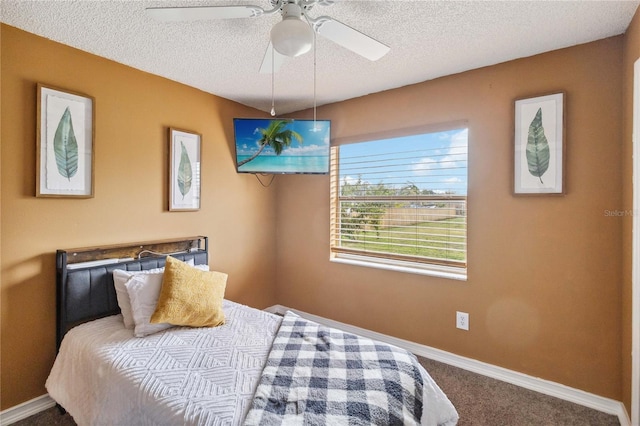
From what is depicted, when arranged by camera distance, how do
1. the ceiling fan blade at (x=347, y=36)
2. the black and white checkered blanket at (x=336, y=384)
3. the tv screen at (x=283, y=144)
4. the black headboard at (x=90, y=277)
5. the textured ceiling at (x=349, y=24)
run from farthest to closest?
the tv screen at (x=283, y=144)
the black headboard at (x=90, y=277)
the textured ceiling at (x=349, y=24)
the ceiling fan blade at (x=347, y=36)
the black and white checkered blanket at (x=336, y=384)

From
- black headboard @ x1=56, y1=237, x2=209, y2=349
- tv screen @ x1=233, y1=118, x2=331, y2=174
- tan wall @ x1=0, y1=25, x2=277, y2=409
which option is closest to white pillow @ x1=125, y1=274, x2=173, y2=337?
black headboard @ x1=56, y1=237, x2=209, y2=349

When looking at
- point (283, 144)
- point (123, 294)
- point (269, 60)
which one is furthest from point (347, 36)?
point (123, 294)

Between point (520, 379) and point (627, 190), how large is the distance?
146cm

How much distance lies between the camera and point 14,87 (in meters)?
1.94

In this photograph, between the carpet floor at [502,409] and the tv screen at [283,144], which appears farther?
the tv screen at [283,144]

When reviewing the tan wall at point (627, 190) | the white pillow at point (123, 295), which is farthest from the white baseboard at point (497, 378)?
the white pillow at point (123, 295)

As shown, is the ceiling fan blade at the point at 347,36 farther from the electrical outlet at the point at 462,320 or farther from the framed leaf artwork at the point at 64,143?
the electrical outlet at the point at 462,320

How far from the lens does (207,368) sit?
5.17 feet

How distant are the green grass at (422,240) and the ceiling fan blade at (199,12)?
7.02 feet

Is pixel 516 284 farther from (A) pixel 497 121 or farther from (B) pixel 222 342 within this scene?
(B) pixel 222 342

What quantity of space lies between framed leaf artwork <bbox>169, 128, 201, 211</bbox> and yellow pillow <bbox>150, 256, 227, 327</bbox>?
2.49 feet

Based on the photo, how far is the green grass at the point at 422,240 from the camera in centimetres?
269

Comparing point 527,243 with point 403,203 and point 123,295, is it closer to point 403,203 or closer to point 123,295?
point 403,203

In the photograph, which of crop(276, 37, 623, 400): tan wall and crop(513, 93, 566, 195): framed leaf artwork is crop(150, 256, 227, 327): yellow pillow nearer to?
crop(276, 37, 623, 400): tan wall
